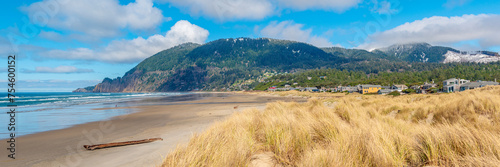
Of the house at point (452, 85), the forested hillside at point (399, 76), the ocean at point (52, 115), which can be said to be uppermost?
the forested hillside at point (399, 76)

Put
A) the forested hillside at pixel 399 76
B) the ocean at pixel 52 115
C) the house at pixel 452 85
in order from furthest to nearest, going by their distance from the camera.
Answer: the forested hillside at pixel 399 76, the house at pixel 452 85, the ocean at pixel 52 115

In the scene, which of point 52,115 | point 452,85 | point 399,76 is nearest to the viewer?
point 52,115

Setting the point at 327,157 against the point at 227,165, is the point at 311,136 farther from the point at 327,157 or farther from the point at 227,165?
the point at 227,165

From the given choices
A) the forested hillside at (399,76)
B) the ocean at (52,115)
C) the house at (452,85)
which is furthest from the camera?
the forested hillside at (399,76)

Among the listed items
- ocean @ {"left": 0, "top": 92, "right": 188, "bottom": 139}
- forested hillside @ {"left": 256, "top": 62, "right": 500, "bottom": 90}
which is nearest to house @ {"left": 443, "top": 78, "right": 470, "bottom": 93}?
forested hillside @ {"left": 256, "top": 62, "right": 500, "bottom": 90}

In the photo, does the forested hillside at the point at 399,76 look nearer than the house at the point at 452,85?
No

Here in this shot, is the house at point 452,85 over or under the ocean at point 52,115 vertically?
over

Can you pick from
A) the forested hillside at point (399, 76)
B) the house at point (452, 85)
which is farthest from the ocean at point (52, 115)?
the forested hillside at point (399, 76)

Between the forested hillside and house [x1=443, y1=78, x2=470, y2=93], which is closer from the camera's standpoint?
house [x1=443, y1=78, x2=470, y2=93]

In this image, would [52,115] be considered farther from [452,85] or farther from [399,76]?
[399,76]

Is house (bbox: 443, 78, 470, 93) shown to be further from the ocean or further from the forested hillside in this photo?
the ocean

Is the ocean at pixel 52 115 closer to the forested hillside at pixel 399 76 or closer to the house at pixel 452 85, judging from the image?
the house at pixel 452 85

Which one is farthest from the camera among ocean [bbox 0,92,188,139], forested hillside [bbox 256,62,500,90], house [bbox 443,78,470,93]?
forested hillside [bbox 256,62,500,90]

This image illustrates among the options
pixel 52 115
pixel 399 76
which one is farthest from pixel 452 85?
pixel 52 115
